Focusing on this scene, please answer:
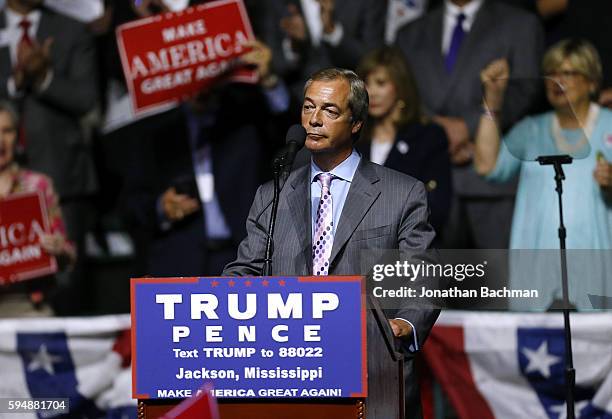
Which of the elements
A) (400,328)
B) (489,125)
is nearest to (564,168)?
(489,125)

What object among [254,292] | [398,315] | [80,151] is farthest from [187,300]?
[80,151]

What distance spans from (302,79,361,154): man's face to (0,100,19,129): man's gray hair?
3.38m

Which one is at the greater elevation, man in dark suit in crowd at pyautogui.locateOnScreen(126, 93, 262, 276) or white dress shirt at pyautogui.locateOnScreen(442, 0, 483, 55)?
white dress shirt at pyautogui.locateOnScreen(442, 0, 483, 55)

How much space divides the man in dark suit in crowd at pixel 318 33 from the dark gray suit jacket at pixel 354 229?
262 cm

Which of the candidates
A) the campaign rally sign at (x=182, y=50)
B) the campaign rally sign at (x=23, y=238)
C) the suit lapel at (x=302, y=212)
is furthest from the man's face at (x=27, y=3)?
the suit lapel at (x=302, y=212)

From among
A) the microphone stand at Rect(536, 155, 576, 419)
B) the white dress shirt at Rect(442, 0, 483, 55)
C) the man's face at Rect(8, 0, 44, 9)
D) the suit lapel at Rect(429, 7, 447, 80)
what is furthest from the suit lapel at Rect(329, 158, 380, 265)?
→ the man's face at Rect(8, 0, 44, 9)

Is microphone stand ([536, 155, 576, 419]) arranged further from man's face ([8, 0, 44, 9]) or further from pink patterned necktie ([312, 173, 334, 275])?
man's face ([8, 0, 44, 9])

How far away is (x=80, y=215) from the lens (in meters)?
7.36

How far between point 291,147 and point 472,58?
2909 millimetres

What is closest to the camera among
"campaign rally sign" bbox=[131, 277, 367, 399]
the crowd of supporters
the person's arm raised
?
"campaign rally sign" bbox=[131, 277, 367, 399]

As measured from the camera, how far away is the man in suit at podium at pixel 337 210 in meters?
→ 4.18

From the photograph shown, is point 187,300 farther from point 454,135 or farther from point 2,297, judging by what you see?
point 2,297

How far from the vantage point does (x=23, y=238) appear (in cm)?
704

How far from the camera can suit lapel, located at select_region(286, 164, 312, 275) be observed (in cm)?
420
